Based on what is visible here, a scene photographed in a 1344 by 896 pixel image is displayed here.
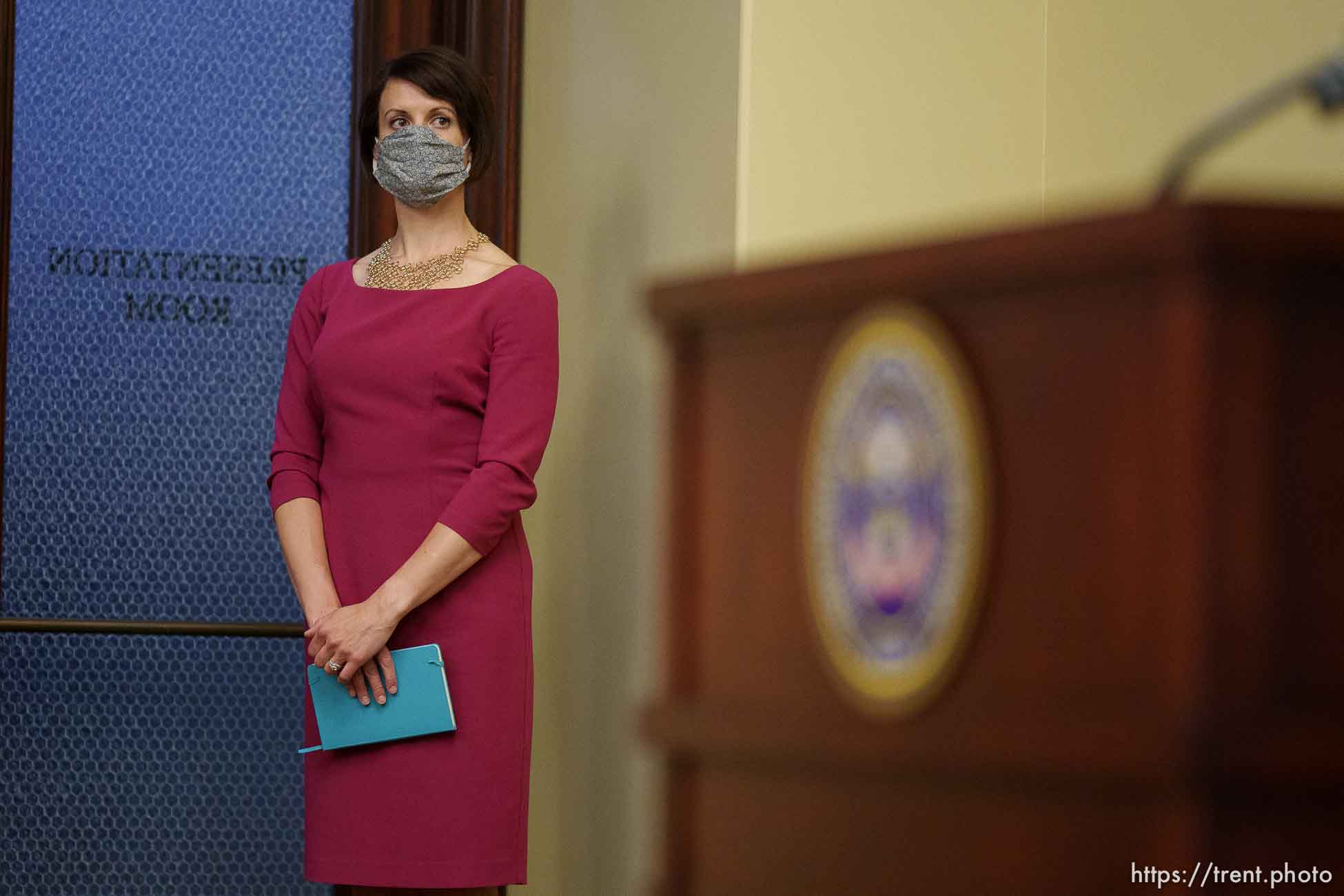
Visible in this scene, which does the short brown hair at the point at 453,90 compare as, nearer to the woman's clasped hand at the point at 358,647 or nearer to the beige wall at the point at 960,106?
the beige wall at the point at 960,106

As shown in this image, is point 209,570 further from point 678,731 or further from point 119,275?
point 678,731

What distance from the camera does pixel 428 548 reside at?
7.61ft

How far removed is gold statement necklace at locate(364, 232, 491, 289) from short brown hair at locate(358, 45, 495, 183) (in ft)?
0.48

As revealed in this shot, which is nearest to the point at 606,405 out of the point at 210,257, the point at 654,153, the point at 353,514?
the point at 654,153

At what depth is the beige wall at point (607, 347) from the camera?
266cm

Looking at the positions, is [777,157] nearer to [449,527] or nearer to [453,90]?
[453,90]

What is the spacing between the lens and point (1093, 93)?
2623 mm

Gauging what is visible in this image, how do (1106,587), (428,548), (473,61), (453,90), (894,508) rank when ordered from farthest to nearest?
1. (473,61)
2. (453,90)
3. (428,548)
4. (894,508)
5. (1106,587)

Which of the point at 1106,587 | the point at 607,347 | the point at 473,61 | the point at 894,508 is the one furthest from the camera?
the point at 473,61

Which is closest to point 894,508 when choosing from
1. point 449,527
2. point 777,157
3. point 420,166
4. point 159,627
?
point 449,527

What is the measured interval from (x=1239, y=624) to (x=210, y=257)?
2732 mm

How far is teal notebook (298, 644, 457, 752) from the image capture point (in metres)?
2.35

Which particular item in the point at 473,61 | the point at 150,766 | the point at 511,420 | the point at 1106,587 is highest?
the point at 473,61

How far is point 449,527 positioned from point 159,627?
110 cm
